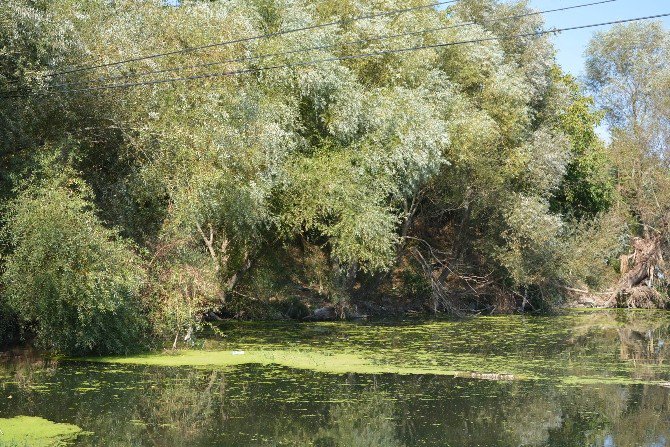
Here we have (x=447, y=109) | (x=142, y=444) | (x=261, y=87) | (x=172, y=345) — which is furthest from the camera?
(x=447, y=109)

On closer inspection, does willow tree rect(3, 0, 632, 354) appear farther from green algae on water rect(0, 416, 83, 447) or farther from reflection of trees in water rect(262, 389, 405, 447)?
reflection of trees in water rect(262, 389, 405, 447)

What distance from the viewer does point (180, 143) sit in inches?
824

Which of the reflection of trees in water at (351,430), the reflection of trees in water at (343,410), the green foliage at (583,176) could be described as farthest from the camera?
the green foliage at (583,176)

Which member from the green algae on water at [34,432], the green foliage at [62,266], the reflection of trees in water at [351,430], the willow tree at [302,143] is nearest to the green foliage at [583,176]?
the willow tree at [302,143]

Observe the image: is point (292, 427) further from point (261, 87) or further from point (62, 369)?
point (261, 87)

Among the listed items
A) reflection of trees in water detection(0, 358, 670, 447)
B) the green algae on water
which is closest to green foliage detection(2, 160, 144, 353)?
reflection of trees in water detection(0, 358, 670, 447)

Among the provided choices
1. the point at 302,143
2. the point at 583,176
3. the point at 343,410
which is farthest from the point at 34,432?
the point at 583,176

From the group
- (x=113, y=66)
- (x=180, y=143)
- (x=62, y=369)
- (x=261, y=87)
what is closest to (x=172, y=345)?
(x=62, y=369)

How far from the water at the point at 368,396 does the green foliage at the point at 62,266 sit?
1109mm

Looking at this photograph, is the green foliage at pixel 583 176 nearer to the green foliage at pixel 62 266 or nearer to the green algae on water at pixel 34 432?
the green foliage at pixel 62 266

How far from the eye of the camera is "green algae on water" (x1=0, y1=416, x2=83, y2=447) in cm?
1226

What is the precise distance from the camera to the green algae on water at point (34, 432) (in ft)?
40.2

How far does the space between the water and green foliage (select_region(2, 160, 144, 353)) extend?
111 cm

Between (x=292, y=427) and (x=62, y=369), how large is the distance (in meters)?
7.06
